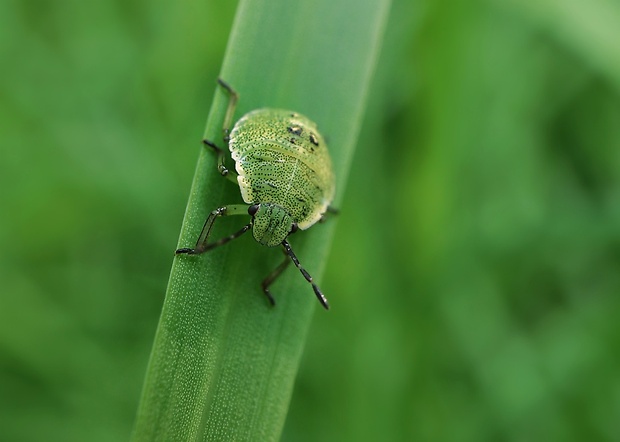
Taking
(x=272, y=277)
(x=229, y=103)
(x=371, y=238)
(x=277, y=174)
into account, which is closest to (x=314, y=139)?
(x=277, y=174)

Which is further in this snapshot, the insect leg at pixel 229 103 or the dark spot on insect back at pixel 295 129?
the dark spot on insect back at pixel 295 129

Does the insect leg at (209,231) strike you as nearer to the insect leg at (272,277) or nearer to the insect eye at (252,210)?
the insect eye at (252,210)

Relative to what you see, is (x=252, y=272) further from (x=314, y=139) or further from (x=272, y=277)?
(x=314, y=139)

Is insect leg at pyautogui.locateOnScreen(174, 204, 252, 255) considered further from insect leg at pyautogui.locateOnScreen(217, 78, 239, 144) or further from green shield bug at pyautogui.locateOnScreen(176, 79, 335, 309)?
insect leg at pyautogui.locateOnScreen(217, 78, 239, 144)

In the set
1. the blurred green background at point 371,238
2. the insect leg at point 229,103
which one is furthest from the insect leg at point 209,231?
the blurred green background at point 371,238

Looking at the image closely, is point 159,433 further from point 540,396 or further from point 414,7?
point 414,7

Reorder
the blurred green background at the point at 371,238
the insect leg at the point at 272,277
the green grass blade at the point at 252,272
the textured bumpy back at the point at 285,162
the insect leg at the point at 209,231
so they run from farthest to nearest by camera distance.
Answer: the blurred green background at the point at 371,238, the textured bumpy back at the point at 285,162, the insect leg at the point at 272,277, the insect leg at the point at 209,231, the green grass blade at the point at 252,272

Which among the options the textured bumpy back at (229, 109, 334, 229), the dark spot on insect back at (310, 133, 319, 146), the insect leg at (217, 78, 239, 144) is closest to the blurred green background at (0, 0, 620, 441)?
the textured bumpy back at (229, 109, 334, 229)

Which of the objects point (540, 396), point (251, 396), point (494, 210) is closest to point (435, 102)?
point (494, 210)
